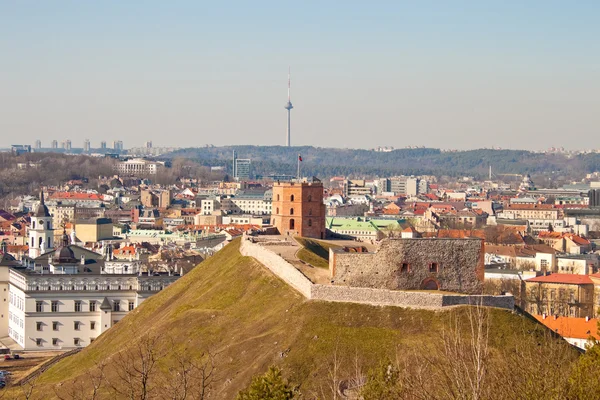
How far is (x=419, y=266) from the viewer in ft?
155

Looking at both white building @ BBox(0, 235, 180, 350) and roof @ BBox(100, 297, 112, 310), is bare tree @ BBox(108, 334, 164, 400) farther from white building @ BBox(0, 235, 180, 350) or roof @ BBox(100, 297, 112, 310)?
white building @ BBox(0, 235, 180, 350)

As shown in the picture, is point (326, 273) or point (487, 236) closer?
point (326, 273)

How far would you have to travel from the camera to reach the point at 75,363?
57.6 meters

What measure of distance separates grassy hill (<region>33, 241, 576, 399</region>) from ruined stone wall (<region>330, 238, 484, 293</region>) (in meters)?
Answer: 1.91

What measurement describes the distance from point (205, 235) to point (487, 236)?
29671mm

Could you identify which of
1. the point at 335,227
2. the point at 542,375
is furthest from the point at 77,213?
the point at 542,375

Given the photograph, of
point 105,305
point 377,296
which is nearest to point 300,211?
point 105,305

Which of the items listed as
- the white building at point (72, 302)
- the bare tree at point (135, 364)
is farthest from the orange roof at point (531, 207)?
the bare tree at point (135, 364)

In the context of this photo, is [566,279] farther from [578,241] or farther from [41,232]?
[578,241]

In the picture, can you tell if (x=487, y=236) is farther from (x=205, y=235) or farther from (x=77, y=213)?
(x=77, y=213)

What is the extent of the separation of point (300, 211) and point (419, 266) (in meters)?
22.3

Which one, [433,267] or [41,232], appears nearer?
[433,267]

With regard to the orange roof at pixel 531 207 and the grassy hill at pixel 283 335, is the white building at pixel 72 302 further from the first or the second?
the orange roof at pixel 531 207

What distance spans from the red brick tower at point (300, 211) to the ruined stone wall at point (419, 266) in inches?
836
